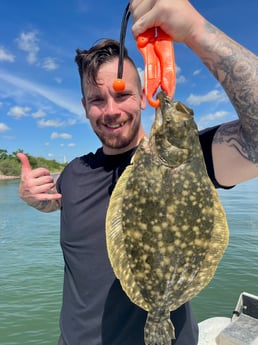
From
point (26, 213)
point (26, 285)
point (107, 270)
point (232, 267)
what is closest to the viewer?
point (107, 270)

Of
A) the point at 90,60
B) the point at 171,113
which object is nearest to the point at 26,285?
the point at 90,60

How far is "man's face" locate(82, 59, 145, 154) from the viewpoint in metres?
2.91

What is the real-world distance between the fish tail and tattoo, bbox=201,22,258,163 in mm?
1390

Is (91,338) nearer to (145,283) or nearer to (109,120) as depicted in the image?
(145,283)

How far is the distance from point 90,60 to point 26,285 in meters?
11.2

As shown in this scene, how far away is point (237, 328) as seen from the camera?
627cm

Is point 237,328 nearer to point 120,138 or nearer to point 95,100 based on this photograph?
point 120,138

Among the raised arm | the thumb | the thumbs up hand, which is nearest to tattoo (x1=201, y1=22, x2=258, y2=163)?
the raised arm

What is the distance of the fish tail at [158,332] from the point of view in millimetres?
2135

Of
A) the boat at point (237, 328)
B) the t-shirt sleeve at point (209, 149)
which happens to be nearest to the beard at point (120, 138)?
the t-shirt sleeve at point (209, 149)

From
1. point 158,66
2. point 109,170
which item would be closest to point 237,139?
point 158,66

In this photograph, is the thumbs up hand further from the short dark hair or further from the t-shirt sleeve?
the t-shirt sleeve

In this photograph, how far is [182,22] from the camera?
79.2 inches

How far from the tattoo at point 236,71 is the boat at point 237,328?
4942mm
